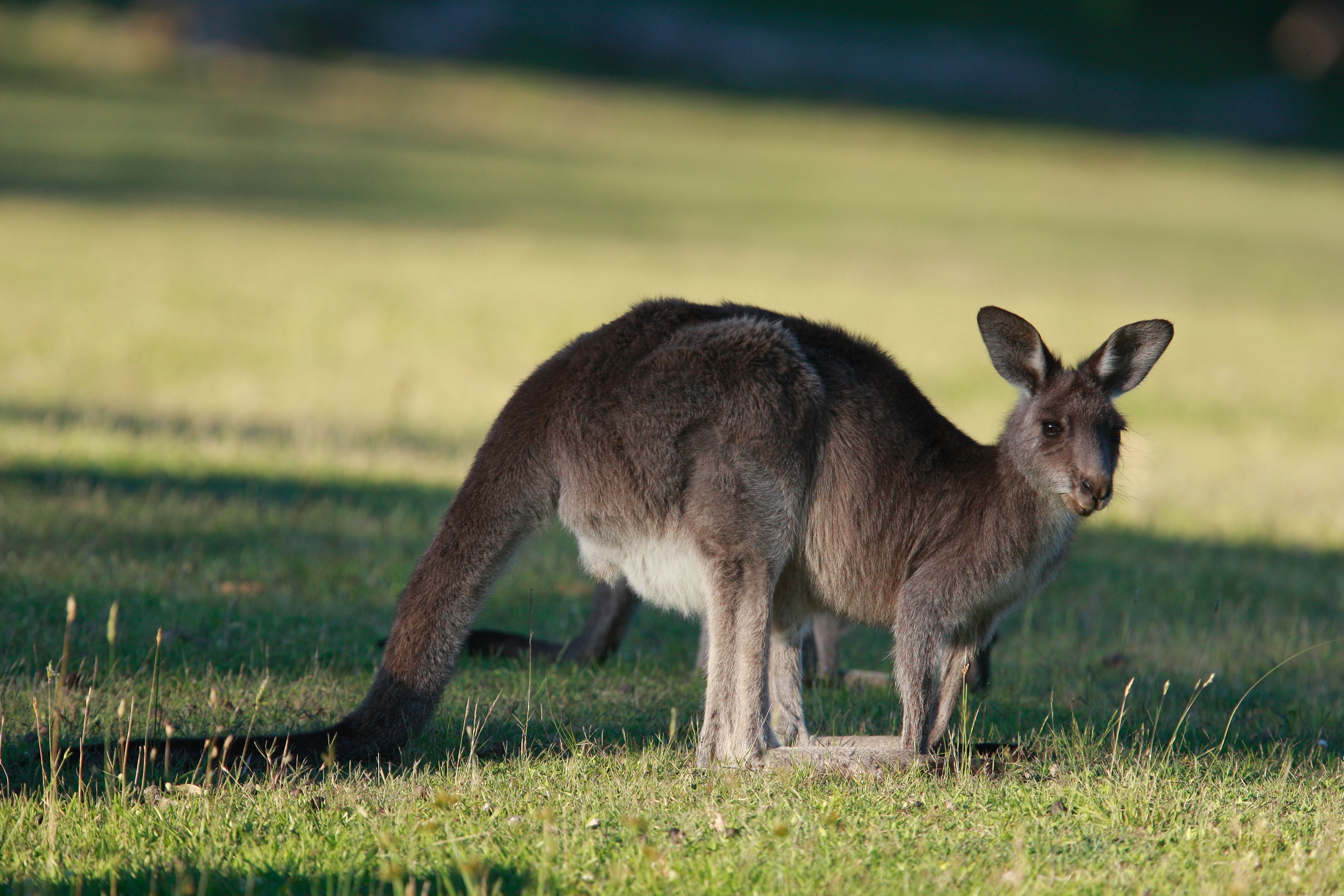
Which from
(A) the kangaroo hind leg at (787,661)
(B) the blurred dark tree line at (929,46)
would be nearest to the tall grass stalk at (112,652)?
(A) the kangaroo hind leg at (787,661)

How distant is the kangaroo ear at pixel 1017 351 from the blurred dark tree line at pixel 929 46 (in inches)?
1408

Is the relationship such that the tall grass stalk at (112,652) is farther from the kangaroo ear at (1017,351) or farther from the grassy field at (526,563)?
the kangaroo ear at (1017,351)

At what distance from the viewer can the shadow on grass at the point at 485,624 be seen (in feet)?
13.1

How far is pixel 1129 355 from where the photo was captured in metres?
3.50

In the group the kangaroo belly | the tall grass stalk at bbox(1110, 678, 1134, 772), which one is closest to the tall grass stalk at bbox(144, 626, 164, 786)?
the kangaroo belly

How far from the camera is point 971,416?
976cm

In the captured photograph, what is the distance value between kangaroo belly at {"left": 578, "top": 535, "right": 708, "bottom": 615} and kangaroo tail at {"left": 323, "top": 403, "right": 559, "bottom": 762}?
191 mm

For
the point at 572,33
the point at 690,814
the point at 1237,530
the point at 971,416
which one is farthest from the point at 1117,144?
the point at 690,814

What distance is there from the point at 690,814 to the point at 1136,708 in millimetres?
1801

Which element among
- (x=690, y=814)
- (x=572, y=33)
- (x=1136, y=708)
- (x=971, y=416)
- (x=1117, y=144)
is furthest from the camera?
(x=572, y=33)

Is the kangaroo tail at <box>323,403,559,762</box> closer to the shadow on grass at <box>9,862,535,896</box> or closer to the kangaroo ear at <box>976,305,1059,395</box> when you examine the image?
the shadow on grass at <box>9,862,535,896</box>

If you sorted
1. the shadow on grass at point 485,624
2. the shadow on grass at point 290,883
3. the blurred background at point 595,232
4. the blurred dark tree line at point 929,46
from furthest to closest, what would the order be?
the blurred dark tree line at point 929,46 → the blurred background at point 595,232 → the shadow on grass at point 485,624 → the shadow on grass at point 290,883

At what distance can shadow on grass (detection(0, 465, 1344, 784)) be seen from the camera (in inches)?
157

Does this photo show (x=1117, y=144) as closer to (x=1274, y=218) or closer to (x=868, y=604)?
(x=1274, y=218)
